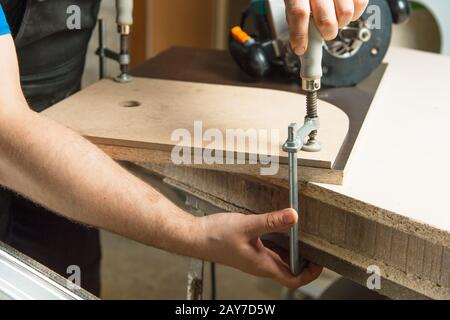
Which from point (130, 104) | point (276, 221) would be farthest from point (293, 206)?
point (130, 104)

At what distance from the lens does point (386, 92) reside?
43.5 inches

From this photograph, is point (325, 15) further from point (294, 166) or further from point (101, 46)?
point (101, 46)

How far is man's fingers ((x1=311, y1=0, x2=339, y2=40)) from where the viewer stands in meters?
0.71

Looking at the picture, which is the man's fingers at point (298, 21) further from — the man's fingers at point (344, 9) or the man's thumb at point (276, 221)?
the man's thumb at point (276, 221)

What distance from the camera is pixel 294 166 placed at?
750mm

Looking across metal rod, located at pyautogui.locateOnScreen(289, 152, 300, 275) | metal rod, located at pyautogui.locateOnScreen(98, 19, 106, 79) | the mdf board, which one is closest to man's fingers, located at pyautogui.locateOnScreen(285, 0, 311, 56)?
metal rod, located at pyautogui.locateOnScreen(289, 152, 300, 275)

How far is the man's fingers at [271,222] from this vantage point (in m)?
0.75

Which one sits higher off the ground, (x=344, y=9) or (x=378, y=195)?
(x=344, y=9)

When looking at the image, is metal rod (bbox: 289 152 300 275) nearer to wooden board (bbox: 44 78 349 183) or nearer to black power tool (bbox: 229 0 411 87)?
wooden board (bbox: 44 78 349 183)

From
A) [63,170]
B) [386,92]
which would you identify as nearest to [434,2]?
[386,92]

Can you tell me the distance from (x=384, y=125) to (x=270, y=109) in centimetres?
16

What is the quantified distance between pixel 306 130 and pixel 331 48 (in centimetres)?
36

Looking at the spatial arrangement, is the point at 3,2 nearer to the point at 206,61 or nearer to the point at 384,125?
the point at 206,61
